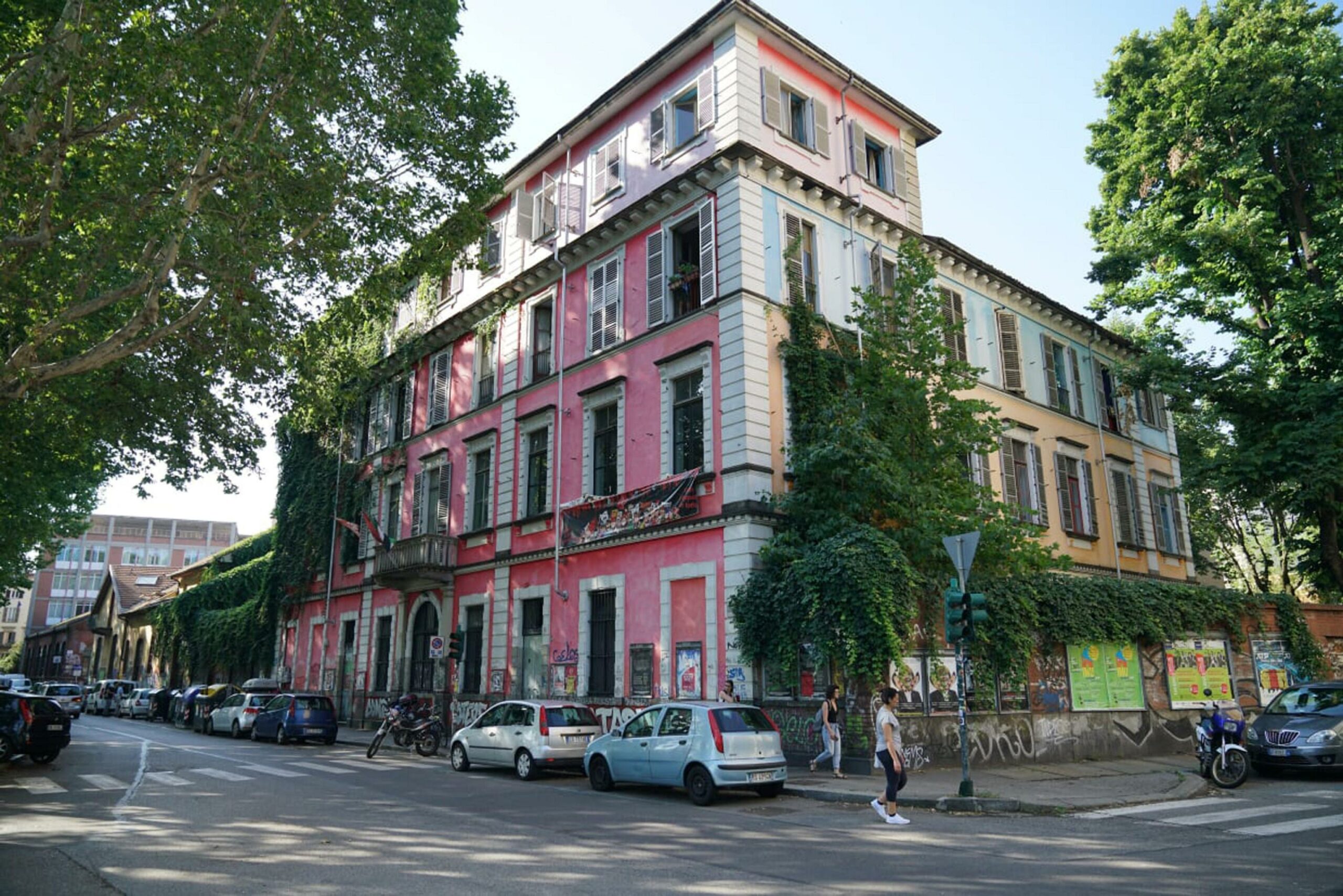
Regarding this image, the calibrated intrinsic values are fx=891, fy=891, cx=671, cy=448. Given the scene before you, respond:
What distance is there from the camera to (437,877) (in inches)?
292

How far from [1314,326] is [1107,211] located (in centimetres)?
686

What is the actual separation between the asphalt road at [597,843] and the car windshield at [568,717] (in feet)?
4.05

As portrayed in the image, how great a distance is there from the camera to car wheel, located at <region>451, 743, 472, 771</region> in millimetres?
17000

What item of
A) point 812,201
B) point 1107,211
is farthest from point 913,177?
point 1107,211

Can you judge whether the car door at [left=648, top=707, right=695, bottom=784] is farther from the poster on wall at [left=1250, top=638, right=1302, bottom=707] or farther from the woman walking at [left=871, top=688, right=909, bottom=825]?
the poster on wall at [left=1250, top=638, right=1302, bottom=707]

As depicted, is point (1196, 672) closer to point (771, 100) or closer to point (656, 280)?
point (656, 280)

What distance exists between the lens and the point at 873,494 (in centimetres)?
1695

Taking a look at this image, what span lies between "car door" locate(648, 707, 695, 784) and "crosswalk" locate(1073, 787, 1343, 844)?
516 cm

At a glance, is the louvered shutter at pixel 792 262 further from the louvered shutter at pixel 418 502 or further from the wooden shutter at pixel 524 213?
the louvered shutter at pixel 418 502

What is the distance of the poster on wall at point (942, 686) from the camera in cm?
1606

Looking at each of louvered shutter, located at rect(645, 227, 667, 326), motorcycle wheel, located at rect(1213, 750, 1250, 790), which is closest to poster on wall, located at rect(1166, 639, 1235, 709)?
motorcycle wheel, located at rect(1213, 750, 1250, 790)

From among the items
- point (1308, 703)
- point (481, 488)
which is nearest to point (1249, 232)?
point (1308, 703)

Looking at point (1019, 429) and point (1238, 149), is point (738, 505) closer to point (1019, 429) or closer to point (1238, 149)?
point (1019, 429)

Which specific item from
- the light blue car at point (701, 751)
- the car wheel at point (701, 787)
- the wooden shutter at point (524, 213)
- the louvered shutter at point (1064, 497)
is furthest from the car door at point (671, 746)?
the louvered shutter at point (1064, 497)
